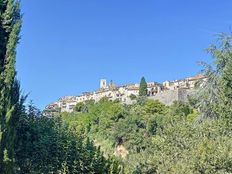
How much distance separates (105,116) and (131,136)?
14349 millimetres

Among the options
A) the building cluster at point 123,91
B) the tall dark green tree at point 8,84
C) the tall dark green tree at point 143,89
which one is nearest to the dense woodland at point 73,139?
the tall dark green tree at point 8,84

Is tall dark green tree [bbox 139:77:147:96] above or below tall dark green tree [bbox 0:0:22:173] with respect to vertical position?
above

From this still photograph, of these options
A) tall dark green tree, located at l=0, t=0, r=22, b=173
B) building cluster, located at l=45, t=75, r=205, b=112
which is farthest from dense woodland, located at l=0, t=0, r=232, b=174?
building cluster, located at l=45, t=75, r=205, b=112

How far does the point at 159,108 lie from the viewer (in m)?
74.4

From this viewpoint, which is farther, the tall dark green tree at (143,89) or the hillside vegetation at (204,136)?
the tall dark green tree at (143,89)

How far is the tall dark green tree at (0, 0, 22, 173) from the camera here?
43.2 feet

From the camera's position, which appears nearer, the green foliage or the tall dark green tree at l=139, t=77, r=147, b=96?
the green foliage

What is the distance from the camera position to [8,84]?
1355 cm

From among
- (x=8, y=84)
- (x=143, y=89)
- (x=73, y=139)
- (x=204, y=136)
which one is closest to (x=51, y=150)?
(x=73, y=139)

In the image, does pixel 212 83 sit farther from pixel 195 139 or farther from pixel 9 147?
pixel 9 147

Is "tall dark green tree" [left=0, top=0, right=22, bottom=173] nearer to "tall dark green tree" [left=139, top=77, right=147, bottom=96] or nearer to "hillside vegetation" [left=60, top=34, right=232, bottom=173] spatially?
"hillside vegetation" [left=60, top=34, right=232, bottom=173]

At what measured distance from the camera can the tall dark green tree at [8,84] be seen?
1316cm

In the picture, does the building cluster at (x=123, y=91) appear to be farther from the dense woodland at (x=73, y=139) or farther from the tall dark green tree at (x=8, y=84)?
the tall dark green tree at (x=8, y=84)

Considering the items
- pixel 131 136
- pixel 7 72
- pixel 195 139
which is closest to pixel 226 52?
pixel 195 139
